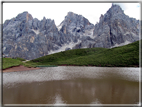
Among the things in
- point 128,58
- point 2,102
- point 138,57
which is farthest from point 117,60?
point 2,102

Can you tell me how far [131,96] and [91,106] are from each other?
8292 mm

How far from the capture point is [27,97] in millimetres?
17875

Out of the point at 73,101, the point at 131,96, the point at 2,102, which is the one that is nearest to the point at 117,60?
the point at 131,96

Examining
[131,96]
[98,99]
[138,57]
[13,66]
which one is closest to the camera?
[98,99]

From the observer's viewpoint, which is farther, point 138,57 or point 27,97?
point 138,57

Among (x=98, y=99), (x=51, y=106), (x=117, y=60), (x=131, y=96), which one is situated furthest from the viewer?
(x=117, y=60)

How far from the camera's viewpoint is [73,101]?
16.2 m

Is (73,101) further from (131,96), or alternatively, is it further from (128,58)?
Result: (128,58)

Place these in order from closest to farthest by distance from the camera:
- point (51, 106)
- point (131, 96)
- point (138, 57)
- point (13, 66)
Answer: point (51, 106), point (131, 96), point (13, 66), point (138, 57)

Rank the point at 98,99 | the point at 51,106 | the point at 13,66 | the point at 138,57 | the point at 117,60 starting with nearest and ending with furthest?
the point at 51,106, the point at 98,99, the point at 13,66, the point at 138,57, the point at 117,60

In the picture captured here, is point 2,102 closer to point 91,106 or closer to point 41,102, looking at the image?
point 41,102

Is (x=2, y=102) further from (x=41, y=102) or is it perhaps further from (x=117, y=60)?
(x=117, y=60)

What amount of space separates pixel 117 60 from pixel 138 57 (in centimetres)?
1488

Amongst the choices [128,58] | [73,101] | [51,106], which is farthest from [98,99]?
[128,58]
